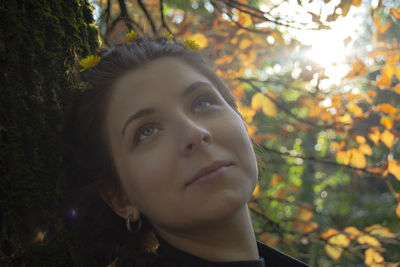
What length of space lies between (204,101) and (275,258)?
91 cm

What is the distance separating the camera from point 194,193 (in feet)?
3.71

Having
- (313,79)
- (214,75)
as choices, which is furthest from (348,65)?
(214,75)

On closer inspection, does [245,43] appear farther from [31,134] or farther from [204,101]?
[31,134]

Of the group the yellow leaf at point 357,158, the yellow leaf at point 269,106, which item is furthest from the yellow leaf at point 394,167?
the yellow leaf at point 269,106

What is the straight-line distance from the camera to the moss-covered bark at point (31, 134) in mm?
941

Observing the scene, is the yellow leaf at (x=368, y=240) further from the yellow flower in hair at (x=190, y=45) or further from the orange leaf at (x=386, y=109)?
the yellow flower in hair at (x=190, y=45)

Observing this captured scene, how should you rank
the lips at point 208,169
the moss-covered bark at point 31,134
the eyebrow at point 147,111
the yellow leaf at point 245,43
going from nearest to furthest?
the moss-covered bark at point 31,134 < the lips at point 208,169 < the eyebrow at point 147,111 < the yellow leaf at point 245,43

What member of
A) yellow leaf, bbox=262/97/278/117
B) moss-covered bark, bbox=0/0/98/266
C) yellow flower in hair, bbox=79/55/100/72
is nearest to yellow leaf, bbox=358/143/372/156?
yellow leaf, bbox=262/97/278/117

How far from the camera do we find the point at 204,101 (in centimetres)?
141

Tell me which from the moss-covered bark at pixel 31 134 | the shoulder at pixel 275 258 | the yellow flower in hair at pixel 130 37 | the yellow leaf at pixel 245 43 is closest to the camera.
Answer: the moss-covered bark at pixel 31 134

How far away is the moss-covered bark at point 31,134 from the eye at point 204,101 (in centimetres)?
57

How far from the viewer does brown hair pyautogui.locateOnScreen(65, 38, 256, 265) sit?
128 centimetres

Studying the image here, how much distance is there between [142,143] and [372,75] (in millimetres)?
6145

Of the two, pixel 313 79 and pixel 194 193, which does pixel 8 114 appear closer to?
pixel 194 193
